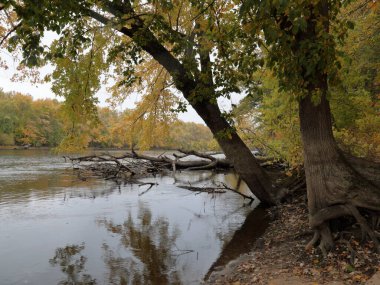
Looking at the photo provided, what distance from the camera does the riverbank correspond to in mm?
6148

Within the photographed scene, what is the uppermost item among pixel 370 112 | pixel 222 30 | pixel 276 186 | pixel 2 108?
pixel 2 108

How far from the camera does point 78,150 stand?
14781 mm

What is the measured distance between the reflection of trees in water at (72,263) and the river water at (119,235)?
2 centimetres

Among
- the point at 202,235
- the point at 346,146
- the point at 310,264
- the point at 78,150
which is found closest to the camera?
the point at 310,264

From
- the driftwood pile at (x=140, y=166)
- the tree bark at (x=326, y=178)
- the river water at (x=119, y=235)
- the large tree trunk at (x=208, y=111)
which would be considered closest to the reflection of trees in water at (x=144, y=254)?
the river water at (x=119, y=235)

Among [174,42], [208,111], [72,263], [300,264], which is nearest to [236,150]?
[208,111]

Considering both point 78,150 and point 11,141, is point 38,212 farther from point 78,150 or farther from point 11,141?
point 11,141

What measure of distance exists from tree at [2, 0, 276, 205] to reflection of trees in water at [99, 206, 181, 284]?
350cm

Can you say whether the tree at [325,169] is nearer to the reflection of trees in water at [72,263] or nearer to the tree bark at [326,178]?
the tree bark at [326,178]

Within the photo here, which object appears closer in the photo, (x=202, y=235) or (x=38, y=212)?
(x=202, y=235)

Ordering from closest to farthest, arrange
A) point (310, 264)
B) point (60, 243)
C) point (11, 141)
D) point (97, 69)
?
point (310, 264) < point (60, 243) < point (97, 69) < point (11, 141)

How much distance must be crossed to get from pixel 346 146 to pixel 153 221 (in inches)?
282

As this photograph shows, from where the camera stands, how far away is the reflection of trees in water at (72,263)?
7480 millimetres

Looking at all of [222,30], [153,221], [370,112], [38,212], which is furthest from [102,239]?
[370,112]
